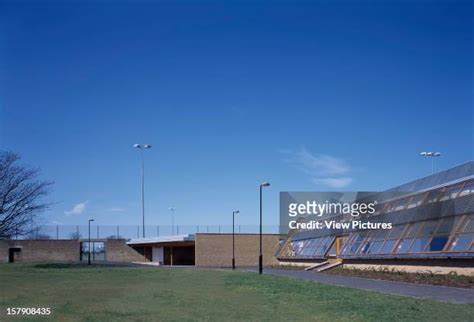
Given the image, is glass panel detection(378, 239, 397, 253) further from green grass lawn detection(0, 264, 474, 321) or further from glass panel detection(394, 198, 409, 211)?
green grass lawn detection(0, 264, 474, 321)

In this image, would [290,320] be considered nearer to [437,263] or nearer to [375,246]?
[437,263]

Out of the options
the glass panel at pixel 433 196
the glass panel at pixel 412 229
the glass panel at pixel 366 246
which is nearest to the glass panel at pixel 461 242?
the glass panel at pixel 412 229

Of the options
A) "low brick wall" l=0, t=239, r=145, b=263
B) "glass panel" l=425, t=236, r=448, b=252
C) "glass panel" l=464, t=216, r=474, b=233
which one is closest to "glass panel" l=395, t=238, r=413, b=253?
"glass panel" l=425, t=236, r=448, b=252

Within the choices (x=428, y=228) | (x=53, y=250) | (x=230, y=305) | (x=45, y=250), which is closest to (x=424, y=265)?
(x=428, y=228)

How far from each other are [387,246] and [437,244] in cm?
627

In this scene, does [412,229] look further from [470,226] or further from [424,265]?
[470,226]

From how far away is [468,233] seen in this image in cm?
2448

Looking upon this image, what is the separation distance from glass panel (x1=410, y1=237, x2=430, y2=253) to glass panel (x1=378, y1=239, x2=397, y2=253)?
2.44m

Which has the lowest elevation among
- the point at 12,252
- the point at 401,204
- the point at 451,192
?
the point at 12,252

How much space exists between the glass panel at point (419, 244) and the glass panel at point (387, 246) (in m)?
2.44

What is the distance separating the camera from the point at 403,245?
101ft

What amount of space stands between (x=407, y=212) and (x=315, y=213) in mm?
20979

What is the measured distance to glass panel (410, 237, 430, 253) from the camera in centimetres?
2817

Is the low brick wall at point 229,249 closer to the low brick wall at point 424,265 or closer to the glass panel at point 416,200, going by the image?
the low brick wall at point 424,265
